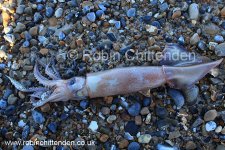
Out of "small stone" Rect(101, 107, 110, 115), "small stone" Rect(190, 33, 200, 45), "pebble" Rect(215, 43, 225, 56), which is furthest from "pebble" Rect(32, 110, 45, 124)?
"pebble" Rect(215, 43, 225, 56)

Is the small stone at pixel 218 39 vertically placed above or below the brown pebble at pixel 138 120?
above

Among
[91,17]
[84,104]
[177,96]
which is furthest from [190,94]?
[91,17]

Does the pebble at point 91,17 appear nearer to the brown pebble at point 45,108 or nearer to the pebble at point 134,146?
the brown pebble at point 45,108

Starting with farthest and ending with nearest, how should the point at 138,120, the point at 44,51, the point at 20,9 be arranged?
1. the point at 20,9
2. the point at 44,51
3. the point at 138,120

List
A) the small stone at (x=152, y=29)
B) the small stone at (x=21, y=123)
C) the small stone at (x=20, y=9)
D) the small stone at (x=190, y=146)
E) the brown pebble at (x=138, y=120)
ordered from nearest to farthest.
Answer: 1. the small stone at (x=190, y=146)
2. the brown pebble at (x=138, y=120)
3. the small stone at (x=21, y=123)
4. the small stone at (x=152, y=29)
5. the small stone at (x=20, y=9)

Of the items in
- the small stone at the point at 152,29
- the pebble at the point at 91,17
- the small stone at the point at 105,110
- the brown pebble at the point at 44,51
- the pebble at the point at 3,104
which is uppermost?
the pebble at the point at 91,17

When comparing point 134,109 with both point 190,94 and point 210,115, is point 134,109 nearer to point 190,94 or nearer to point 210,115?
point 190,94

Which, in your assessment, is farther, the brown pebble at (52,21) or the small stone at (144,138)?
the brown pebble at (52,21)

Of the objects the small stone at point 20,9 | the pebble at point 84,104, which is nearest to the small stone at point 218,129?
the pebble at point 84,104
